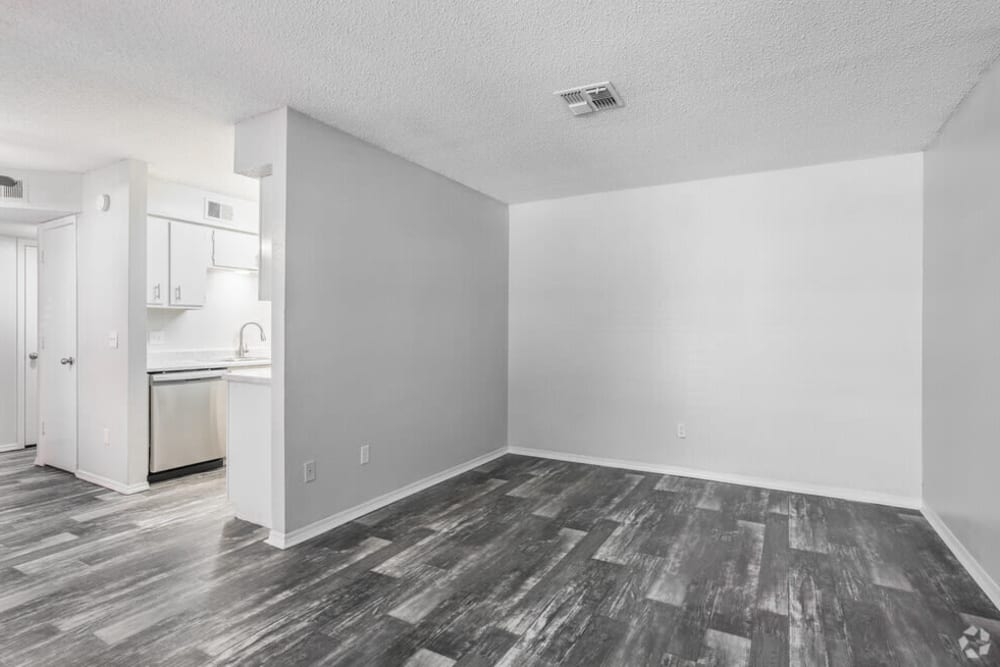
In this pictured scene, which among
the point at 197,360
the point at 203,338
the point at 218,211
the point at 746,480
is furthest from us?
the point at 203,338

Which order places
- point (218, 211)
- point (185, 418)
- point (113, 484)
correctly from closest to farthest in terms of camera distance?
1. point (113, 484)
2. point (185, 418)
3. point (218, 211)

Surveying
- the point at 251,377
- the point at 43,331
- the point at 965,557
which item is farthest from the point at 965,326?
the point at 43,331

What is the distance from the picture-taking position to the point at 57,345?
4.71 m

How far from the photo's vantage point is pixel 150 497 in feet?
13.0

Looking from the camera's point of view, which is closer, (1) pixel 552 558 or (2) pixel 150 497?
(1) pixel 552 558

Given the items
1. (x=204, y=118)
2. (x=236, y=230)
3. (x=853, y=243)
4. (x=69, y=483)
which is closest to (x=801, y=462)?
(x=853, y=243)

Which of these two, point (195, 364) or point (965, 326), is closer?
point (965, 326)

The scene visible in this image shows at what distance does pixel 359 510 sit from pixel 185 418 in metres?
2.01

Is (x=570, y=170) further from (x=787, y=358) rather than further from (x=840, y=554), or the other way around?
(x=840, y=554)

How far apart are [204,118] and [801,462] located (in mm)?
4879

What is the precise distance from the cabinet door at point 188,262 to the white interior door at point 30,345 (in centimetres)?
206

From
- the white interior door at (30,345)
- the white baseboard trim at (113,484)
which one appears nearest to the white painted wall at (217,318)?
the white baseboard trim at (113,484)

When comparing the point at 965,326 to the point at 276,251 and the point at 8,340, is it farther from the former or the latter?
the point at 8,340

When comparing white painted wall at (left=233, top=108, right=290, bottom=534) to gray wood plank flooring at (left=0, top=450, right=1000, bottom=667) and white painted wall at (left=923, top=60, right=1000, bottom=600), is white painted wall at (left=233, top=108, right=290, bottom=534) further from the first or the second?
white painted wall at (left=923, top=60, right=1000, bottom=600)
